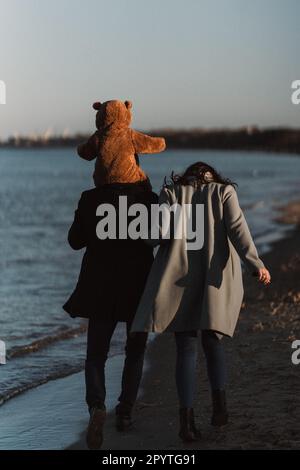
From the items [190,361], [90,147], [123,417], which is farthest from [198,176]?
[123,417]

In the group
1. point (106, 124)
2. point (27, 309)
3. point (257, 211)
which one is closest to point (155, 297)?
point (106, 124)

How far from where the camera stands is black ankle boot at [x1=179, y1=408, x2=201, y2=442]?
4691 mm

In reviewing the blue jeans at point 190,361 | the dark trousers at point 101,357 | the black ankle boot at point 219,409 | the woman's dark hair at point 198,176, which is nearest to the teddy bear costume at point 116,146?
the woman's dark hair at point 198,176

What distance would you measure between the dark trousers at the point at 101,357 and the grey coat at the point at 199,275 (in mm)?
253

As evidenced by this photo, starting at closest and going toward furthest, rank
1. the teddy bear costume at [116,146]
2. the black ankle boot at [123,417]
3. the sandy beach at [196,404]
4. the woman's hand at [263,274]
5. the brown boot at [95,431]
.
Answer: the woman's hand at [263,274], the brown boot at [95,431], the sandy beach at [196,404], the teddy bear costume at [116,146], the black ankle boot at [123,417]

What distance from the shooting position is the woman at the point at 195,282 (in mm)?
4676

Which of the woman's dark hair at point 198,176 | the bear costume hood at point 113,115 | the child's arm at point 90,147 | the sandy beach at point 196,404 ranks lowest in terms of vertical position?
the sandy beach at point 196,404

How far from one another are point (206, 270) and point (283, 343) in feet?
9.19

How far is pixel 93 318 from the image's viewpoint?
16.1 feet

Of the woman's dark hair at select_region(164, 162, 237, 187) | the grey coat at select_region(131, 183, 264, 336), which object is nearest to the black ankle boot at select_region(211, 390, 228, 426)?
the grey coat at select_region(131, 183, 264, 336)

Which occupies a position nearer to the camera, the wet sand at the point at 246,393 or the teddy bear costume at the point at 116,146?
the wet sand at the point at 246,393

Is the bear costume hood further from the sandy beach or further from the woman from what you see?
the sandy beach

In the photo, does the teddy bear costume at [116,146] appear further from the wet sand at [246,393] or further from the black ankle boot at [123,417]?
the wet sand at [246,393]

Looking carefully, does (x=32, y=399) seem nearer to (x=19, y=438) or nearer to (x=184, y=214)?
(x=19, y=438)
